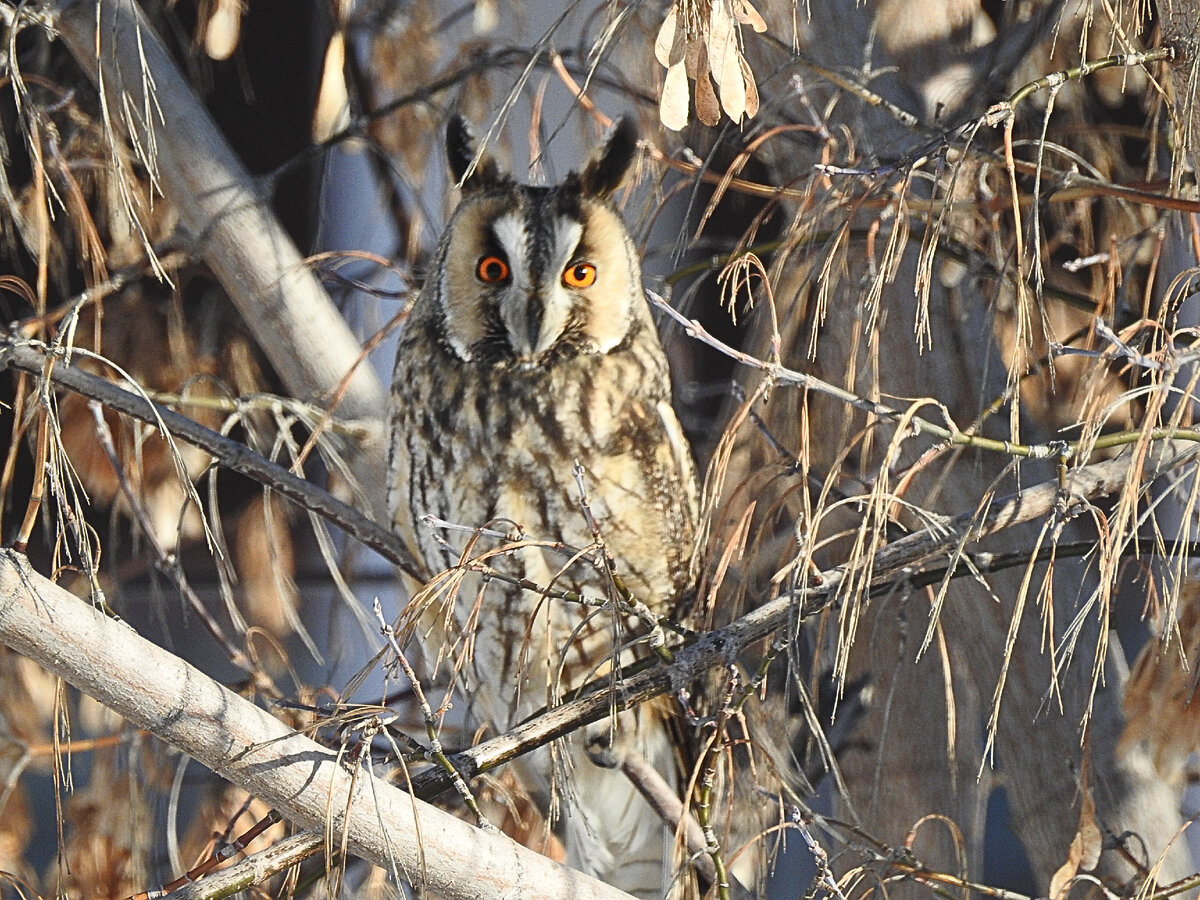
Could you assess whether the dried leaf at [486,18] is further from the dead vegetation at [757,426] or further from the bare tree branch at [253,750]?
the bare tree branch at [253,750]

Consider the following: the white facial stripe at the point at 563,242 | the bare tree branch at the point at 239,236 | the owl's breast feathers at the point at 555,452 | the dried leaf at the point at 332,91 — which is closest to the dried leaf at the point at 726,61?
the white facial stripe at the point at 563,242

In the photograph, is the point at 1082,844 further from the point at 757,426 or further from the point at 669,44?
the point at 669,44

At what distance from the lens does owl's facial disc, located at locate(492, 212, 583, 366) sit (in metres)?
1.69

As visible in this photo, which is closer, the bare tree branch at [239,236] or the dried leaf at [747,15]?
the dried leaf at [747,15]

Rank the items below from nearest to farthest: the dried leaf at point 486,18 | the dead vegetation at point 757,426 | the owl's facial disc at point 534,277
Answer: the dead vegetation at point 757,426 → the owl's facial disc at point 534,277 → the dried leaf at point 486,18

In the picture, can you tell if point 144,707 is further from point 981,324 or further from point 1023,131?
point 1023,131

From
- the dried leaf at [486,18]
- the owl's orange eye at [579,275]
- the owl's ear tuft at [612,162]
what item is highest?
the dried leaf at [486,18]

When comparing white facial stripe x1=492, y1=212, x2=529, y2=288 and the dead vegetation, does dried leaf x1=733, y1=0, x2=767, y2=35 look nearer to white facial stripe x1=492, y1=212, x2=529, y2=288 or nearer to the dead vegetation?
the dead vegetation

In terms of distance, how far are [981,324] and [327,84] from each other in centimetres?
126

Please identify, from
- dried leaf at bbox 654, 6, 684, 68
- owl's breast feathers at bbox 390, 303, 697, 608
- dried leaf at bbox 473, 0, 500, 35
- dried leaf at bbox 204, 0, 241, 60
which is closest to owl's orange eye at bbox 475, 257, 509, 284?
owl's breast feathers at bbox 390, 303, 697, 608

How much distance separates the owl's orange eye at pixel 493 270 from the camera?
1.74m

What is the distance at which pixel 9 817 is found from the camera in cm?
206

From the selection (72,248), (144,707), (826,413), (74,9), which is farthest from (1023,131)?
(72,248)

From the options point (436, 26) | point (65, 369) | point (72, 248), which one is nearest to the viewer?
point (65, 369)
